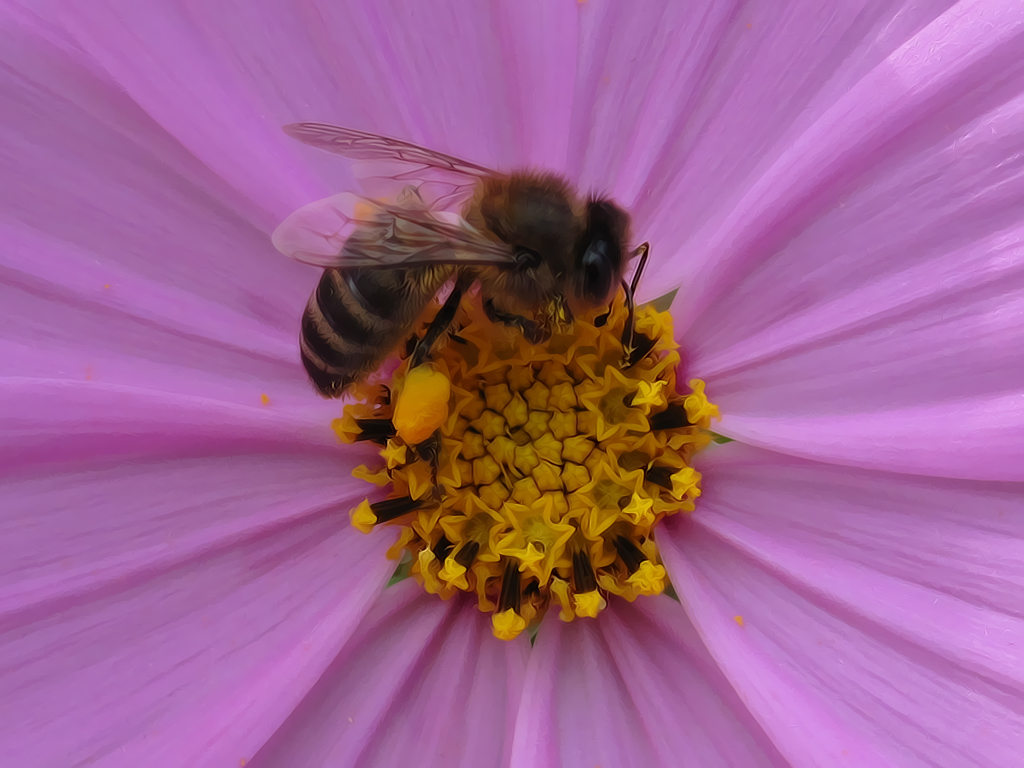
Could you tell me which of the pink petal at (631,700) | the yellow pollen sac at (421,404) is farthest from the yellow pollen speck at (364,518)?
the pink petal at (631,700)

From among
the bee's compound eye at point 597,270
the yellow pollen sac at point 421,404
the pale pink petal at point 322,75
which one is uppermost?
the pale pink petal at point 322,75

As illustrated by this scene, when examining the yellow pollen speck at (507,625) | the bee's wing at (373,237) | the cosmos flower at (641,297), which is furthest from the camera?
the yellow pollen speck at (507,625)

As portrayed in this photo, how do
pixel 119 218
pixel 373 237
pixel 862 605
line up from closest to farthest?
pixel 373 237, pixel 862 605, pixel 119 218

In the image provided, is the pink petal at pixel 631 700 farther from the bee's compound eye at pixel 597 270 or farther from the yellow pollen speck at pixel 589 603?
the bee's compound eye at pixel 597 270

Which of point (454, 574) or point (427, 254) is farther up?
point (427, 254)

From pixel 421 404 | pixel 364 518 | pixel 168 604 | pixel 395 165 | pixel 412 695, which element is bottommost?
pixel 412 695

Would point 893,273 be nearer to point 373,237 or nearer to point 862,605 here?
point 862,605

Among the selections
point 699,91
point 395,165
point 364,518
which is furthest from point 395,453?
point 699,91
